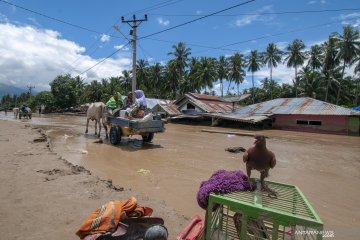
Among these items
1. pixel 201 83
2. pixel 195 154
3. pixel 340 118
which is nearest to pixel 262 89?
pixel 201 83

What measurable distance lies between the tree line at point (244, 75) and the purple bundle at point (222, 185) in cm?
4298

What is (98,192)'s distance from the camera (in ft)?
16.0

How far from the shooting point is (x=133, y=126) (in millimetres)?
10727

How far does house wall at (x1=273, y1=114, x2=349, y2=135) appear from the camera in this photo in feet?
79.8

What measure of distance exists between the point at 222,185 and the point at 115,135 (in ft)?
31.0

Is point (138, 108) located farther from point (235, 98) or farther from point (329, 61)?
point (329, 61)

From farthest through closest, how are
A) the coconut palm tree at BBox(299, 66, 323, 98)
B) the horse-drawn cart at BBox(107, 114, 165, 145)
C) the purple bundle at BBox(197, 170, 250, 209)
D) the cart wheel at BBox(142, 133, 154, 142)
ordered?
1. the coconut palm tree at BBox(299, 66, 323, 98)
2. the cart wheel at BBox(142, 133, 154, 142)
3. the horse-drawn cart at BBox(107, 114, 165, 145)
4. the purple bundle at BBox(197, 170, 250, 209)

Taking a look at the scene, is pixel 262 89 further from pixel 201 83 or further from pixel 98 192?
pixel 98 192

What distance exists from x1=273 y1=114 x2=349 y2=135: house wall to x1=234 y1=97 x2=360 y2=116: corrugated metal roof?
1.60ft

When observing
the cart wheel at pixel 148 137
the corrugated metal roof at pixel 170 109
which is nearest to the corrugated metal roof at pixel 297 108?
the corrugated metal roof at pixel 170 109

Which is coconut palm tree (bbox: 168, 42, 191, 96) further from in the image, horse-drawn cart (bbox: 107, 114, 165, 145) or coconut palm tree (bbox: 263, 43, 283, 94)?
horse-drawn cart (bbox: 107, 114, 165, 145)

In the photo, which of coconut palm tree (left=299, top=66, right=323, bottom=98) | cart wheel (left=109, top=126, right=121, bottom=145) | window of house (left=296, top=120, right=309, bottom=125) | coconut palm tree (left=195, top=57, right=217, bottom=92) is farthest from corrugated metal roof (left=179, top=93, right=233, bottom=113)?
cart wheel (left=109, top=126, right=121, bottom=145)

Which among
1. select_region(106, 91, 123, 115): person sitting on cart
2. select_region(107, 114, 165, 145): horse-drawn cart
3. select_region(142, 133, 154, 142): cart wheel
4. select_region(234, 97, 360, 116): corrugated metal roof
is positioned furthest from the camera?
select_region(234, 97, 360, 116): corrugated metal roof

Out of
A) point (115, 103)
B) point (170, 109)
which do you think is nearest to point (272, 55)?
point (170, 109)
